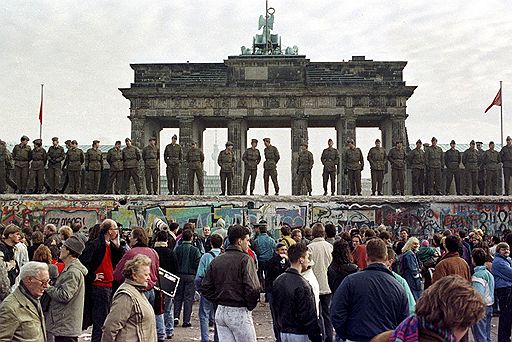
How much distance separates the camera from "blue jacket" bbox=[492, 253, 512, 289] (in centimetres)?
1005

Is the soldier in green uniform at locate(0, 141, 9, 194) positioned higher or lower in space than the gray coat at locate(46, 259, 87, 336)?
higher

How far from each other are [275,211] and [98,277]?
13063 millimetres

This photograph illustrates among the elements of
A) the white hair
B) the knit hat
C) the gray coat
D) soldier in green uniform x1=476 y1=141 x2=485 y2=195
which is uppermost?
soldier in green uniform x1=476 y1=141 x2=485 y2=195

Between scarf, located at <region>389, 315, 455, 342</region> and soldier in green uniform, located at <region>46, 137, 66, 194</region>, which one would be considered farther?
soldier in green uniform, located at <region>46, 137, 66, 194</region>

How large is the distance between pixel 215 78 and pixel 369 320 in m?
24.6

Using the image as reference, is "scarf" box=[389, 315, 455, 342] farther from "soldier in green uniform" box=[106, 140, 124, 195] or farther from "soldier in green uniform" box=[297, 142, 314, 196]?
"soldier in green uniform" box=[106, 140, 124, 195]

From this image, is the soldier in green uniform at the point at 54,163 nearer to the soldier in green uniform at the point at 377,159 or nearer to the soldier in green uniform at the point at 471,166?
the soldier in green uniform at the point at 377,159

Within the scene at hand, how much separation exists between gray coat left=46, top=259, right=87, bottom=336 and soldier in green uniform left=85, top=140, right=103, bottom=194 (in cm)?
1464

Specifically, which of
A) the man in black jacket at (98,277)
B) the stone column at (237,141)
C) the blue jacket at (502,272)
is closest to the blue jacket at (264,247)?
the blue jacket at (502,272)

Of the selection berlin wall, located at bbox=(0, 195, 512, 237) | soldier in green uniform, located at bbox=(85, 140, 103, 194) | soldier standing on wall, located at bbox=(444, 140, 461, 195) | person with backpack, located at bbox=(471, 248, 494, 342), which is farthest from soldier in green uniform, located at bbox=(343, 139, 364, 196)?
person with backpack, located at bbox=(471, 248, 494, 342)

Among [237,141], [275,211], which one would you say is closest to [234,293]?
[275,211]

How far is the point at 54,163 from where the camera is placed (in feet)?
70.4

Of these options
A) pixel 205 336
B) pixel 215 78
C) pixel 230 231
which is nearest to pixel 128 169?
pixel 215 78

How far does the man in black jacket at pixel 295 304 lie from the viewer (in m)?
6.44
